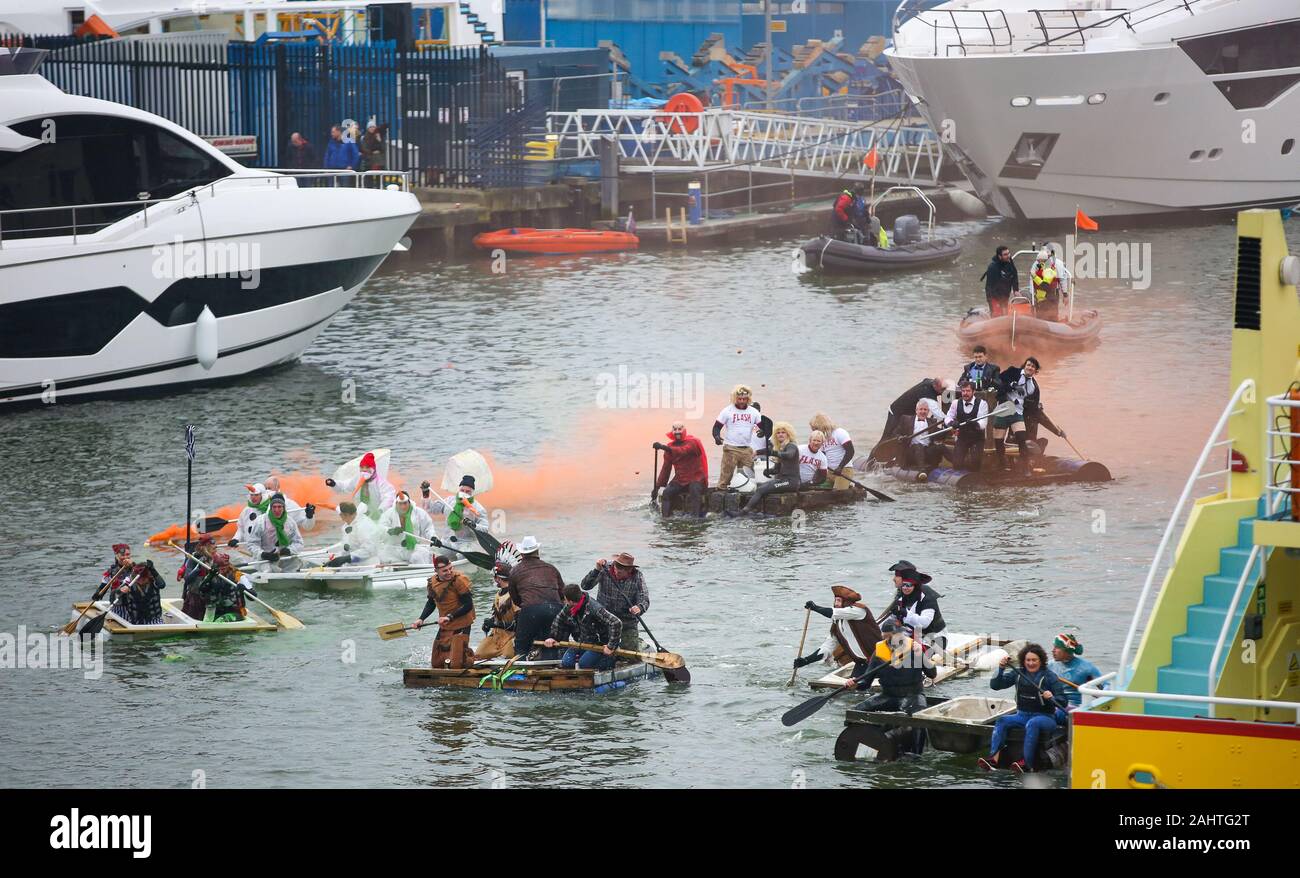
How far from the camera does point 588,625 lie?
20094 mm

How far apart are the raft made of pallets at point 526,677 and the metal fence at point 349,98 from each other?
31.6 m

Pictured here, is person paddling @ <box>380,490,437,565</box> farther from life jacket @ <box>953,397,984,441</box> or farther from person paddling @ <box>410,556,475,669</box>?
life jacket @ <box>953,397,984,441</box>

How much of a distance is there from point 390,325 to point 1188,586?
1179 inches

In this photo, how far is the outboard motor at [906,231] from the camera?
1887 inches

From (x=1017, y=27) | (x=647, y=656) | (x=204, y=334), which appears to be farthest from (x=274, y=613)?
(x=1017, y=27)

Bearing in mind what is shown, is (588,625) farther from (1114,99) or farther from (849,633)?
(1114,99)

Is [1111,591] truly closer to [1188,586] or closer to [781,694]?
A: [781,694]

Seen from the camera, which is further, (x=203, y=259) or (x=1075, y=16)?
(x=1075, y=16)

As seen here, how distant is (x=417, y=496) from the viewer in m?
27.9

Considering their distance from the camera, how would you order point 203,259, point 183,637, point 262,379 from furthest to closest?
point 262,379
point 203,259
point 183,637

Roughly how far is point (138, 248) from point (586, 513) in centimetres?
1102

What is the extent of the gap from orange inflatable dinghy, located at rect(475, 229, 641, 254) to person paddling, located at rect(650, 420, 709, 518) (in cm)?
2492

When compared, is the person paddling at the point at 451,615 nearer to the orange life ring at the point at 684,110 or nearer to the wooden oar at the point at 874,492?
the wooden oar at the point at 874,492

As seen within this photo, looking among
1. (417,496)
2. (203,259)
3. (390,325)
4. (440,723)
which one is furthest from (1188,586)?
(390,325)
